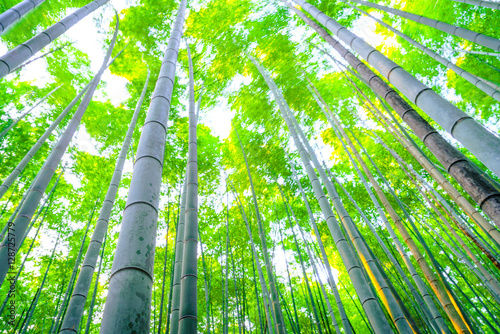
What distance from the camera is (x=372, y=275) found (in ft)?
7.08

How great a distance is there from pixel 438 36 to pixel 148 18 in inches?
244

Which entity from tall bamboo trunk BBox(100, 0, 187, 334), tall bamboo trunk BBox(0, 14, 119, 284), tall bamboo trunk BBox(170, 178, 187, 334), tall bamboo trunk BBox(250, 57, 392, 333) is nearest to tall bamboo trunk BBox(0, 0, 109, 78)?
tall bamboo trunk BBox(0, 14, 119, 284)

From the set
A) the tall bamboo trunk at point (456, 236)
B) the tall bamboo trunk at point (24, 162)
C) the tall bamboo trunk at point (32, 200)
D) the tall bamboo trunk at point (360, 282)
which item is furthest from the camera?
the tall bamboo trunk at point (456, 236)

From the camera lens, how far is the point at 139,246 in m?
0.82

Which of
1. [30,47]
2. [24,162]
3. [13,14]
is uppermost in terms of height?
[24,162]

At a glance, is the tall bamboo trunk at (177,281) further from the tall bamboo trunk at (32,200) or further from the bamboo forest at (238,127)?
the bamboo forest at (238,127)

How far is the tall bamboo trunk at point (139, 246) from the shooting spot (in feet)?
2.23

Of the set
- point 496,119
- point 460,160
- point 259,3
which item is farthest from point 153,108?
point 496,119

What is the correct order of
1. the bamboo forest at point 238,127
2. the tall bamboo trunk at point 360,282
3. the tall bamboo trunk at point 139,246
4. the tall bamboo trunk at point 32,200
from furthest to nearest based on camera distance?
the bamboo forest at point 238,127
the tall bamboo trunk at point 32,200
the tall bamboo trunk at point 360,282
the tall bamboo trunk at point 139,246

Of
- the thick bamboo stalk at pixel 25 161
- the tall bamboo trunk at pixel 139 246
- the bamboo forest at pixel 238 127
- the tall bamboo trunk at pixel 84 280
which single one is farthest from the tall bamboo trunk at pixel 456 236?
the thick bamboo stalk at pixel 25 161

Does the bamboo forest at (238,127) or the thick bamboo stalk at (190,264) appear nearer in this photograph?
the thick bamboo stalk at (190,264)

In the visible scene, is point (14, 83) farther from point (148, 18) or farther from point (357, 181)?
point (357, 181)

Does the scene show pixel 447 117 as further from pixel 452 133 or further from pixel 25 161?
pixel 25 161

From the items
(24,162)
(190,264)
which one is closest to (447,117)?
(190,264)
